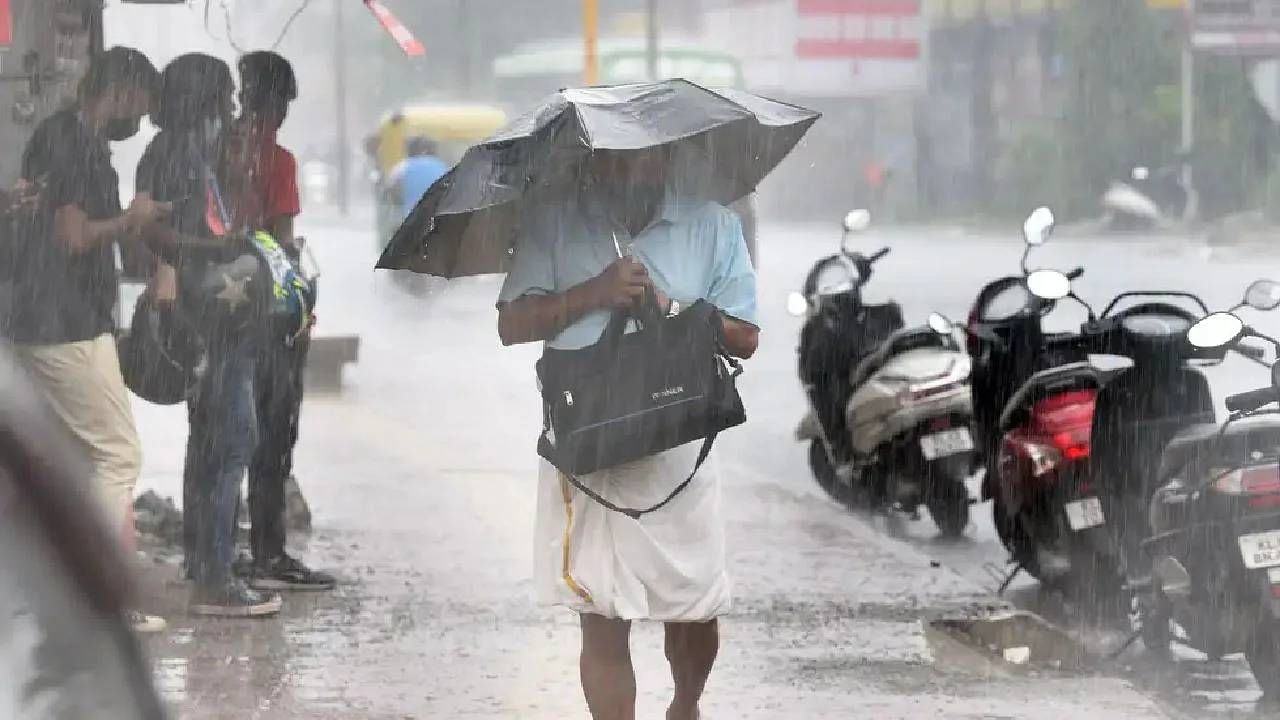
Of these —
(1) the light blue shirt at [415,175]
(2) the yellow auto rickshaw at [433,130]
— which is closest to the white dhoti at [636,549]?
(1) the light blue shirt at [415,175]

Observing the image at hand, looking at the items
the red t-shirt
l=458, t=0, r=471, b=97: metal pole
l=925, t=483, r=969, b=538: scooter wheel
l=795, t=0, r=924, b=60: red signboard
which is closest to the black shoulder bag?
the red t-shirt

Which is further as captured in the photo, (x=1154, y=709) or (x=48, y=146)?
(x=48, y=146)

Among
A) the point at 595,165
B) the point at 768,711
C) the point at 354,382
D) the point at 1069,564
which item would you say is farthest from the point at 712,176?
the point at 354,382

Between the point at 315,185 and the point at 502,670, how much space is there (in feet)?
168

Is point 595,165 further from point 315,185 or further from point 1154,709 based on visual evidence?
point 315,185

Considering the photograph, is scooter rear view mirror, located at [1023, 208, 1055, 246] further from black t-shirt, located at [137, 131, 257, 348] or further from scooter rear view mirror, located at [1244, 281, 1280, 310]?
black t-shirt, located at [137, 131, 257, 348]

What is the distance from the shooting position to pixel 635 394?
15.9ft

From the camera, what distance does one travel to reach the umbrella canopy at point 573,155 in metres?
4.88

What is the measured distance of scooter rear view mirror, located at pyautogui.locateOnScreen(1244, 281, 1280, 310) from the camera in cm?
629

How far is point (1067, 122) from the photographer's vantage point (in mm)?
42844

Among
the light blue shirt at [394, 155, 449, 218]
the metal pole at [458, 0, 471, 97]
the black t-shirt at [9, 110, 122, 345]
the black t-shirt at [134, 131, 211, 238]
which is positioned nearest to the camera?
the black t-shirt at [9, 110, 122, 345]

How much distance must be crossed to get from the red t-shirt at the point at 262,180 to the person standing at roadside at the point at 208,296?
0.74 ft

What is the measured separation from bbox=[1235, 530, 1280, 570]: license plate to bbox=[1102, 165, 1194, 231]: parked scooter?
104ft

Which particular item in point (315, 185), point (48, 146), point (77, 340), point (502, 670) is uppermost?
point (48, 146)
